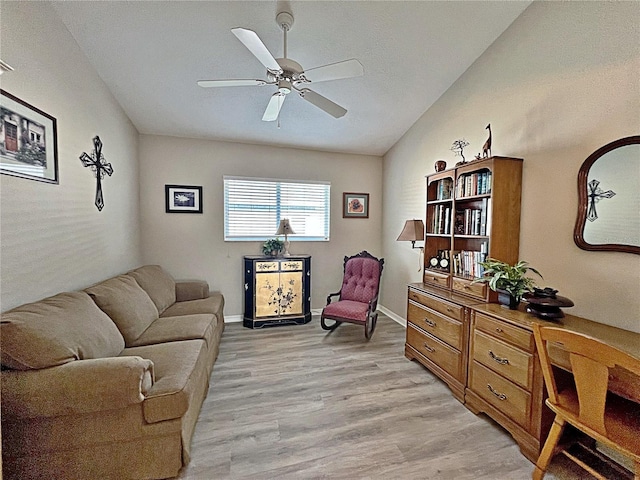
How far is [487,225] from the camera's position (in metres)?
2.43

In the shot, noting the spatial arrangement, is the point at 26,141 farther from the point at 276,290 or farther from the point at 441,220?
the point at 441,220

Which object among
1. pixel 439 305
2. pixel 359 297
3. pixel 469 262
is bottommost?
pixel 359 297

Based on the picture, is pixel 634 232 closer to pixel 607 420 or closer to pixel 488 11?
pixel 607 420

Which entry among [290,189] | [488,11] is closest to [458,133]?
[488,11]

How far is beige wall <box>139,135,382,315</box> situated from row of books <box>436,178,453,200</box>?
1749 mm

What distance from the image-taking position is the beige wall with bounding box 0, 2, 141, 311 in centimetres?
168

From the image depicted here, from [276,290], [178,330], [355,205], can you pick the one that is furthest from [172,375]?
[355,205]

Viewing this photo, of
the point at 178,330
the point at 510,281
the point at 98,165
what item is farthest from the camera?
the point at 98,165

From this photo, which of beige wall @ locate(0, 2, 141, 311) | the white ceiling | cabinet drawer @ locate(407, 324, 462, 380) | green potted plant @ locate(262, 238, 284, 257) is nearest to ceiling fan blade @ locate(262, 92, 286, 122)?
the white ceiling

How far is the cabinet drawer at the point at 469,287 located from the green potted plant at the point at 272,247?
2.38 meters

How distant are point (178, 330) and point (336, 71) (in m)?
2.43

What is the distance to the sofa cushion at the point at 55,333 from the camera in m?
1.43

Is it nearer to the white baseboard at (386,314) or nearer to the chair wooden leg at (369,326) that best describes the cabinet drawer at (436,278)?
the chair wooden leg at (369,326)

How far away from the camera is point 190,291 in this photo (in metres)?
3.65
